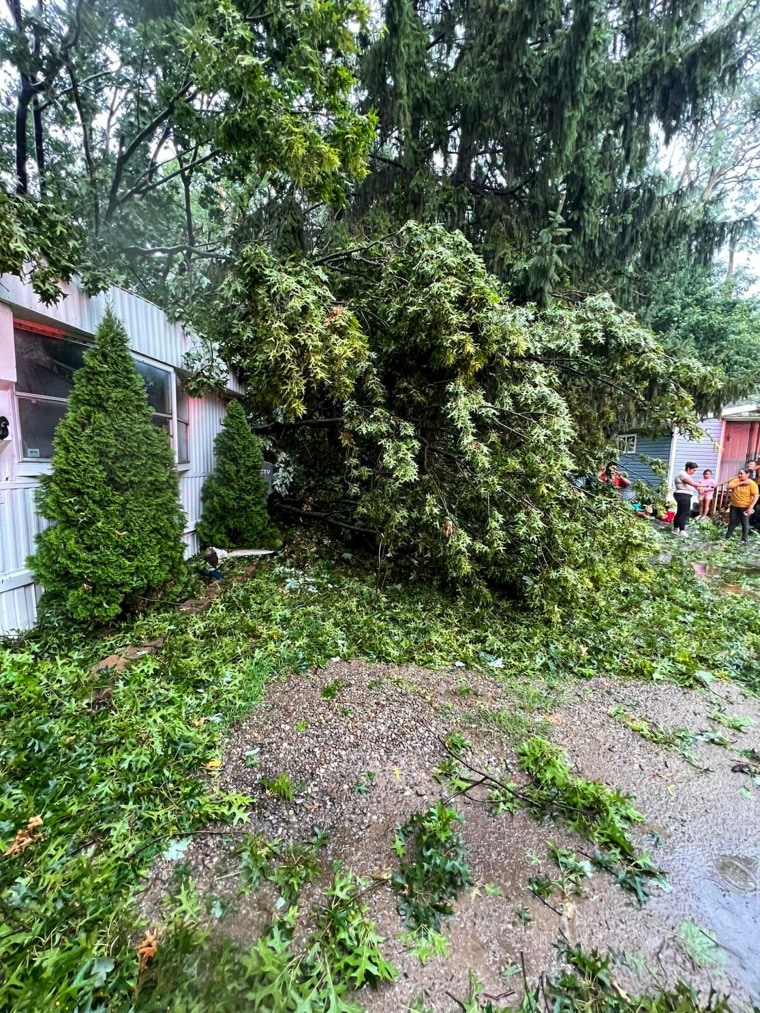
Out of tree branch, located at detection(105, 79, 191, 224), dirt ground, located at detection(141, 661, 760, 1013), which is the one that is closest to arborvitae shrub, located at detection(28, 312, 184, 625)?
dirt ground, located at detection(141, 661, 760, 1013)

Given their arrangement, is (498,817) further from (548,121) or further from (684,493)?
(684,493)

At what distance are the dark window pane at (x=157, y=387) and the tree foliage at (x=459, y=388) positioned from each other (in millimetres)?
821

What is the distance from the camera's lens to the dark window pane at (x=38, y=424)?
136 inches

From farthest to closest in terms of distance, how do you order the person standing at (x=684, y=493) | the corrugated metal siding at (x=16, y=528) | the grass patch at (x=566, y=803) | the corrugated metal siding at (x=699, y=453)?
the corrugated metal siding at (x=699, y=453) < the person standing at (x=684, y=493) < the corrugated metal siding at (x=16, y=528) < the grass patch at (x=566, y=803)

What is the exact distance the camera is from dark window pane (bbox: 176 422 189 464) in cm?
569

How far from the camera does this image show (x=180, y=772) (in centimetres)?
234

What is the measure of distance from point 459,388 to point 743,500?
7361 millimetres

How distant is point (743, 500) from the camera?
27.2 ft

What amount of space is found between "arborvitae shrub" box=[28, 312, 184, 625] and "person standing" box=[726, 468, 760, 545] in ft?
32.0

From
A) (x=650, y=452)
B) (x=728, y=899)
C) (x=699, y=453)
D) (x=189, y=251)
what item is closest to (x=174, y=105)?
(x=189, y=251)

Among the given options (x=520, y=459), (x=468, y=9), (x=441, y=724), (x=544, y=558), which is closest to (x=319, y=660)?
(x=441, y=724)

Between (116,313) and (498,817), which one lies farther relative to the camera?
(116,313)

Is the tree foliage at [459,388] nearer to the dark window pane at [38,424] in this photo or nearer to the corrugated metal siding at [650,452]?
the dark window pane at [38,424]

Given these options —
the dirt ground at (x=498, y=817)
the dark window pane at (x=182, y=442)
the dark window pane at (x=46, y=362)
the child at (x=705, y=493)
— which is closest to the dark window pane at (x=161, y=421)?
the dark window pane at (x=182, y=442)
